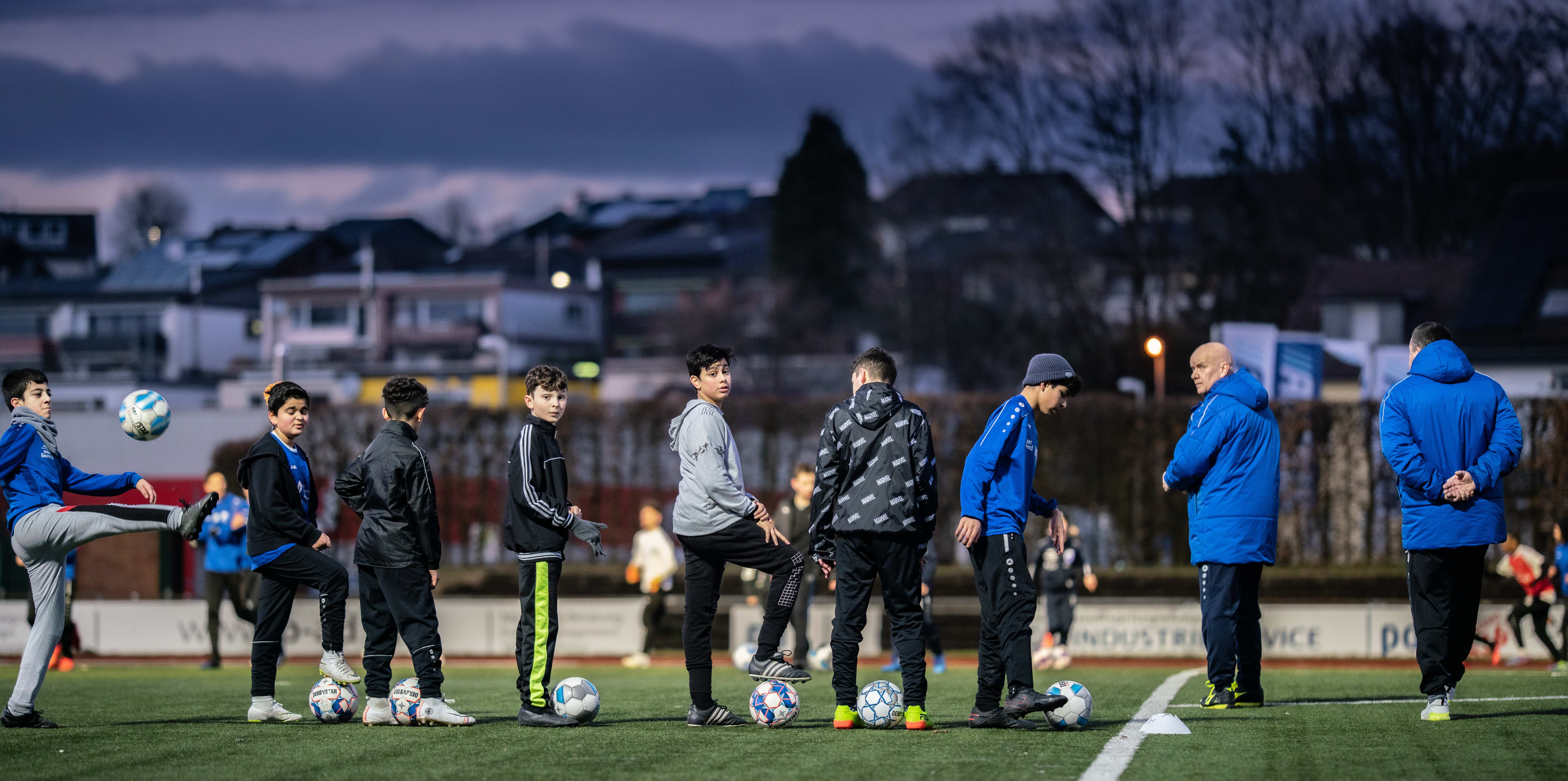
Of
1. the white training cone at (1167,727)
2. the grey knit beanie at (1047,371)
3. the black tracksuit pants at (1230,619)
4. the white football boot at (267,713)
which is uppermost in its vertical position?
the grey knit beanie at (1047,371)

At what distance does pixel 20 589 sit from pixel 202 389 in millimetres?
33482

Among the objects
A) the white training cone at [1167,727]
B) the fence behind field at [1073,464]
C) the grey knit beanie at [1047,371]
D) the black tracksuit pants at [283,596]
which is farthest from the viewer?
the fence behind field at [1073,464]

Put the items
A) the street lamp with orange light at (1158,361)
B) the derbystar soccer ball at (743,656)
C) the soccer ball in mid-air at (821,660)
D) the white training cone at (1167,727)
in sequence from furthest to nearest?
the street lamp with orange light at (1158,361)
the soccer ball in mid-air at (821,660)
the derbystar soccer ball at (743,656)
the white training cone at (1167,727)

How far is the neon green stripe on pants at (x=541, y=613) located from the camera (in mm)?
8430

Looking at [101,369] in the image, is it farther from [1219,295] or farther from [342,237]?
[1219,295]

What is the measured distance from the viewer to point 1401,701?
10078mm

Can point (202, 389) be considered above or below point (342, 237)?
below

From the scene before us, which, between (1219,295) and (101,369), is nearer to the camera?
(1219,295)

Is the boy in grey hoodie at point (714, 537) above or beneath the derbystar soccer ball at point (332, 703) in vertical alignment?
above

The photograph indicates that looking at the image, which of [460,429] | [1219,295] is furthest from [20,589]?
[1219,295]

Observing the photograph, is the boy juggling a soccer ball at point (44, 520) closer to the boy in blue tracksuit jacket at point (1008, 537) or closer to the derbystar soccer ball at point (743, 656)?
the boy in blue tracksuit jacket at point (1008, 537)

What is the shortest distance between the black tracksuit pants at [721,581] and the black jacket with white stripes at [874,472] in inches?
13.7

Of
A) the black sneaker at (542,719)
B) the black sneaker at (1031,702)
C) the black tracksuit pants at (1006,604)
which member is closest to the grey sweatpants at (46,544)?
the black sneaker at (542,719)

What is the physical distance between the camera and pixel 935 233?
5391 cm
